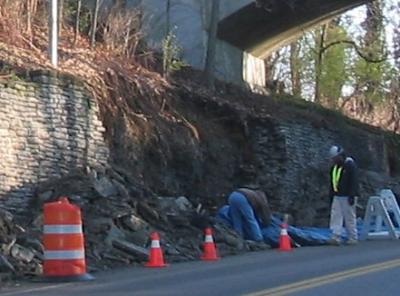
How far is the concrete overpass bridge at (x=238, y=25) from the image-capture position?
33406 mm

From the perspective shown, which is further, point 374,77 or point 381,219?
point 374,77

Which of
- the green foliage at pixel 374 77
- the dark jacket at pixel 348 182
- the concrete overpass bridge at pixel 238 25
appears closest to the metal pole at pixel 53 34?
the dark jacket at pixel 348 182

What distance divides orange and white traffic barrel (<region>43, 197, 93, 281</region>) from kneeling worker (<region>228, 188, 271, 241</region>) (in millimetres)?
7815

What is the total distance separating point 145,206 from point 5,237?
467 centimetres

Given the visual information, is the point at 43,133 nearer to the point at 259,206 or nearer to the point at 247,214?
the point at 247,214

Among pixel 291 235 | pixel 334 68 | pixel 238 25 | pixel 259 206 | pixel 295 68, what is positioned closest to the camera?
pixel 291 235

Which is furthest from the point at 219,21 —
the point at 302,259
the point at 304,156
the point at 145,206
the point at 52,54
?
the point at 302,259

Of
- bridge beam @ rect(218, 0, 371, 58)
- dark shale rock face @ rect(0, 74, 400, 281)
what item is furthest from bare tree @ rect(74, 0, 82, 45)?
bridge beam @ rect(218, 0, 371, 58)

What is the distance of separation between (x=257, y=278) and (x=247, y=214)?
754 cm

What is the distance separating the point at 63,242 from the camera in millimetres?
14320

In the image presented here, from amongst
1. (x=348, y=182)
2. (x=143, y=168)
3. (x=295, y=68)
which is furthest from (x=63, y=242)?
(x=295, y=68)

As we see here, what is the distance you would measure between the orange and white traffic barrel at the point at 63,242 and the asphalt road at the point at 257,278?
239mm

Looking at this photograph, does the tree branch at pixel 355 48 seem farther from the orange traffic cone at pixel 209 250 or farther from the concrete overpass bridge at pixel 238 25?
the orange traffic cone at pixel 209 250

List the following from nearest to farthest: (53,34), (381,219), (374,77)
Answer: (53,34)
(381,219)
(374,77)
